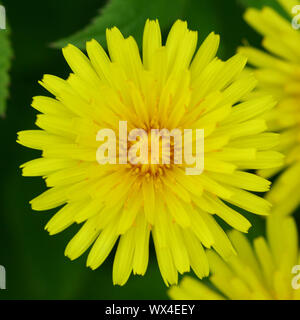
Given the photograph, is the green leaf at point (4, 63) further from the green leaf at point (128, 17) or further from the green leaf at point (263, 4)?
the green leaf at point (263, 4)

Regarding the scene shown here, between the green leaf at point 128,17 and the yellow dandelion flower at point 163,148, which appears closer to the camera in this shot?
the yellow dandelion flower at point 163,148

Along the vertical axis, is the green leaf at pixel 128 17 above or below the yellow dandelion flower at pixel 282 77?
above

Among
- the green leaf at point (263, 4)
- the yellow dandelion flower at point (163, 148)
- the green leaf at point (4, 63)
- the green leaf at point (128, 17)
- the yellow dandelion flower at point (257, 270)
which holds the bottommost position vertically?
the yellow dandelion flower at point (257, 270)

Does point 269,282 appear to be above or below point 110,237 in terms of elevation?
below

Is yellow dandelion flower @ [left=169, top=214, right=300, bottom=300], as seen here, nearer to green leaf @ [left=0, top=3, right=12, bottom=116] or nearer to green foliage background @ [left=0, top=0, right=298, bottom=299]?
green foliage background @ [left=0, top=0, right=298, bottom=299]

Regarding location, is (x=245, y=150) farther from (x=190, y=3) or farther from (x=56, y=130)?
(x=190, y=3)

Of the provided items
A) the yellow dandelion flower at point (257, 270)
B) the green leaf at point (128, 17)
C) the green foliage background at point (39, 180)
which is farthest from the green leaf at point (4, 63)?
the yellow dandelion flower at point (257, 270)
